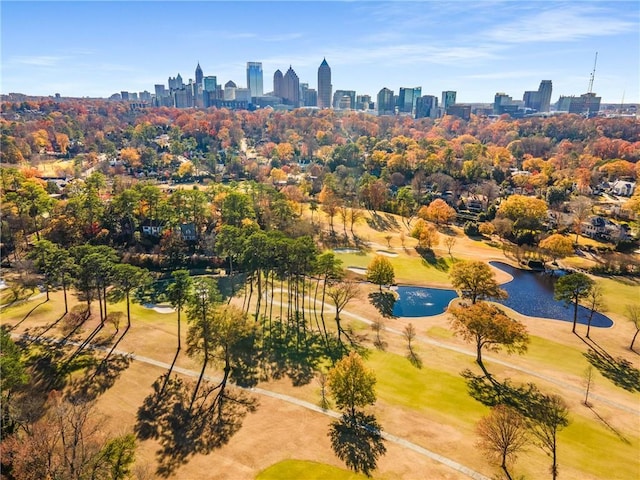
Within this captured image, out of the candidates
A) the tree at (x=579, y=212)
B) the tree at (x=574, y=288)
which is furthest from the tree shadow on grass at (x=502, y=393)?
the tree at (x=579, y=212)

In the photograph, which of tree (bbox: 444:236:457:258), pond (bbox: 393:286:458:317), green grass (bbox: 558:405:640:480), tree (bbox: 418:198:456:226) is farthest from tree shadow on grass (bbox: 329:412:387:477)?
tree (bbox: 418:198:456:226)

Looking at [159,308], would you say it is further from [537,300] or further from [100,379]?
[537,300]

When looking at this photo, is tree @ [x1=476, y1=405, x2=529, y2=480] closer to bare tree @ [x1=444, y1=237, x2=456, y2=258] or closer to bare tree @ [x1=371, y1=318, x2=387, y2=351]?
bare tree @ [x1=371, y1=318, x2=387, y2=351]

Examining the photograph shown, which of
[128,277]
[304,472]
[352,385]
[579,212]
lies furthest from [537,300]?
[128,277]

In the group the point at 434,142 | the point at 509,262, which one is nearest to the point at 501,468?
the point at 509,262

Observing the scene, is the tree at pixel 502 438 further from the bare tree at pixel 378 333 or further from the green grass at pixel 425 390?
the bare tree at pixel 378 333

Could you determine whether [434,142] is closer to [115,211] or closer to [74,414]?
[115,211]
